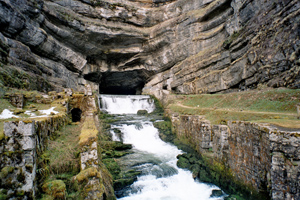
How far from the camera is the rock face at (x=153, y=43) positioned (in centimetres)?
1639

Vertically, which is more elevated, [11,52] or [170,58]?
[170,58]

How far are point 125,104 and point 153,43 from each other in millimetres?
16837

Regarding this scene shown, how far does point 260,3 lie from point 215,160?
2112cm

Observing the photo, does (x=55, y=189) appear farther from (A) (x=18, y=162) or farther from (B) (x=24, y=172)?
(A) (x=18, y=162)

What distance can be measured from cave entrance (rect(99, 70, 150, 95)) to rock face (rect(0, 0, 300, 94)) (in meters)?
0.28

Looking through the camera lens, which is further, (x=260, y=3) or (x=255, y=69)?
(x=260, y=3)

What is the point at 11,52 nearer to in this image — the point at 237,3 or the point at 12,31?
the point at 12,31

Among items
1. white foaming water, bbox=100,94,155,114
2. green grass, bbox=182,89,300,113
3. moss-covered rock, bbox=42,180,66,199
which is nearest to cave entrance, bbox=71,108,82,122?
moss-covered rock, bbox=42,180,66,199

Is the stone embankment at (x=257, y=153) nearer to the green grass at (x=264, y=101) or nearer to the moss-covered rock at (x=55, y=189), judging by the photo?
the green grass at (x=264, y=101)

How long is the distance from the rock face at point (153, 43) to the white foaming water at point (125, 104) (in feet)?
22.3

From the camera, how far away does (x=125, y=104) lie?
30.7 m

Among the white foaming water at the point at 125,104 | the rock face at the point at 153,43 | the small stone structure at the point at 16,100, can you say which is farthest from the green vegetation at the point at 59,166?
the white foaming water at the point at 125,104

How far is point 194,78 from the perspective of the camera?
1154 inches

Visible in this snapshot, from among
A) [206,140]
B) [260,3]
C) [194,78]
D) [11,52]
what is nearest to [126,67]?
[194,78]
